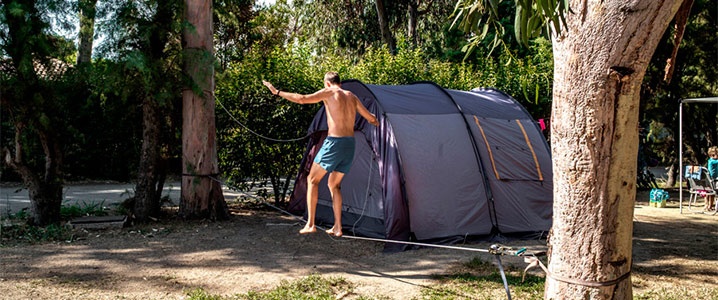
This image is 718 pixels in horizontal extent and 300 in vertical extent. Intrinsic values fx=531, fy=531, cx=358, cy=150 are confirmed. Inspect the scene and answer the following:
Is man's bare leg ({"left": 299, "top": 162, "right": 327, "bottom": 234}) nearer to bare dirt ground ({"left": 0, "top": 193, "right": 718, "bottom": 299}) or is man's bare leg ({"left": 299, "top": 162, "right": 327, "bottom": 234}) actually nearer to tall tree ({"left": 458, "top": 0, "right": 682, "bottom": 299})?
bare dirt ground ({"left": 0, "top": 193, "right": 718, "bottom": 299})

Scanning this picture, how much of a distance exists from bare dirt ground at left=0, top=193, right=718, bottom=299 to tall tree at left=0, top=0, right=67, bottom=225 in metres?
1.11

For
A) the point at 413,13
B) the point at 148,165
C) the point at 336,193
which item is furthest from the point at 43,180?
the point at 413,13

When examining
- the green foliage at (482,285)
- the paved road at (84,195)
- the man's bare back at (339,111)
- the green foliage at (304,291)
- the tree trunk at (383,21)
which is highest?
the tree trunk at (383,21)

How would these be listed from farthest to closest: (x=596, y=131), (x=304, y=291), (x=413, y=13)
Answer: (x=413, y=13) < (x=304, y=291) < (x=596, y=131)

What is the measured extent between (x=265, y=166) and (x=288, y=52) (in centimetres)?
216

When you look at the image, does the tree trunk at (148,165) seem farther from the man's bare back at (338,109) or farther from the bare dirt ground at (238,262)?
the man's bare back at (338,109)

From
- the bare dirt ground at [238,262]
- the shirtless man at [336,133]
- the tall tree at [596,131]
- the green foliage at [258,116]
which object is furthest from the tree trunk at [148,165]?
the tall tree at [596,131]

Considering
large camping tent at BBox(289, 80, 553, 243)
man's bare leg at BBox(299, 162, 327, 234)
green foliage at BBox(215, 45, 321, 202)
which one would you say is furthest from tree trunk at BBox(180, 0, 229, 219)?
man's bare leg at BBox(299, 162, 327, 234)

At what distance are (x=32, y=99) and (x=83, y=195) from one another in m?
4.46

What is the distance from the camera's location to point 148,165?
8312mm

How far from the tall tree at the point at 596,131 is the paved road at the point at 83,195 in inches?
295

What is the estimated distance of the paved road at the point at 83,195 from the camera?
955 centimetres

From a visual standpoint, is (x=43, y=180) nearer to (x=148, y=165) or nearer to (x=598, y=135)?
(x=148, y=165)

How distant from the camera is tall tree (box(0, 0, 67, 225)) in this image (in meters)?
7.14
